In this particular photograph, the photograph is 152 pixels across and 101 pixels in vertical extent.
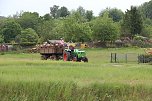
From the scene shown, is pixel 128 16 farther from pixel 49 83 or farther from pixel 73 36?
pixel 49 83

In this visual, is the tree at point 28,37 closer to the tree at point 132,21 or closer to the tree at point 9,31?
the tree at point 9,31

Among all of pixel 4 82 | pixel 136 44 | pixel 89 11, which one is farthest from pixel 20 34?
pixel 4 82

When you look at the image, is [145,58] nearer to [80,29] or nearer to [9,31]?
[80,29]

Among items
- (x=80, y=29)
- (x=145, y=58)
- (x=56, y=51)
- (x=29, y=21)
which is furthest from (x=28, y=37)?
(x=145, y=58)

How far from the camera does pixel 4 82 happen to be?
14375mm

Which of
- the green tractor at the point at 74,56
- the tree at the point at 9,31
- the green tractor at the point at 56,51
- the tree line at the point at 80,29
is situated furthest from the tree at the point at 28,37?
the green tractor at the point at 74,56

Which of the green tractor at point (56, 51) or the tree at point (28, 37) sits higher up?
the tree at point (28, 37)

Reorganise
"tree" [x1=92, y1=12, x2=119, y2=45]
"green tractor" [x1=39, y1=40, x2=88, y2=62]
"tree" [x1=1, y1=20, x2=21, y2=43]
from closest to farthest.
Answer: "green tractor" [x1=39, y1=40, x2=88, y2=62] → "tree" [x1=92, y1=12, x2=119, y2=45] → "tree" [x1=1, y1=20, x2=21, y2=43]

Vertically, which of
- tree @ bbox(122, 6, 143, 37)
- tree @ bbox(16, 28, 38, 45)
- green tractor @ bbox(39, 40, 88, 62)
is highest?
tree @ bbox(122, 6, 143, 37)

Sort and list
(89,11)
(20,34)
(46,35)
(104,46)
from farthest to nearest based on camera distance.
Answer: (89,11) → (20,34) → (46,35) → (104,46)

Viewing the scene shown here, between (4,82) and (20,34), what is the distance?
3889 inches

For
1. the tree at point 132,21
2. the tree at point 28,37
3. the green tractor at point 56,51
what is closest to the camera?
the green tractor at point 56,51

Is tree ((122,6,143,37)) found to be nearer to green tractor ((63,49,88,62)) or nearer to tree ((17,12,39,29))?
tree ((17,12,39,29))

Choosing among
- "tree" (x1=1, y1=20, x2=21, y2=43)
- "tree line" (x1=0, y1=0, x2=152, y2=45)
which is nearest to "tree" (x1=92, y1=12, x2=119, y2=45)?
"tree line" (x1=0, y1=0, x2=152, y2=45)
